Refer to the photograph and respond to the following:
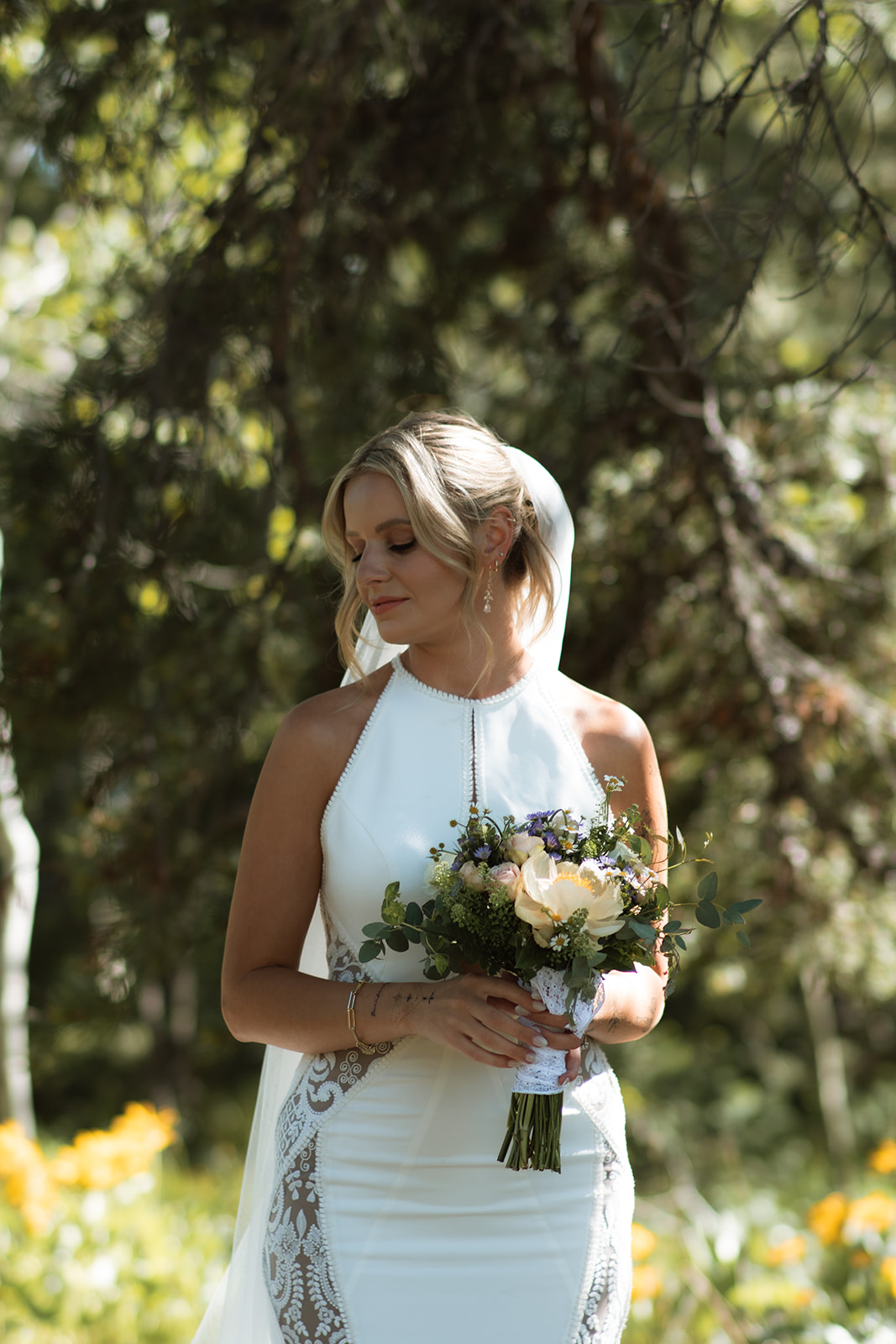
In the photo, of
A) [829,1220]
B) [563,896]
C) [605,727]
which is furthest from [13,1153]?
[563,896]

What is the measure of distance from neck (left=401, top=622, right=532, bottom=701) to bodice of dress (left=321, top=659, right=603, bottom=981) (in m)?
0.02

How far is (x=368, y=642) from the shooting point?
252 cm

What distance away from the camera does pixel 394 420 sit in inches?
146

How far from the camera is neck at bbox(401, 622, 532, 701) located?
2270mm

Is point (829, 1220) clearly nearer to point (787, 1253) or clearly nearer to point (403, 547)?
point (787, 1253)

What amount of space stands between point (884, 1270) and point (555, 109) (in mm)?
3668

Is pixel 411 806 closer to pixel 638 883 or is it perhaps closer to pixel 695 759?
pixel 638 883

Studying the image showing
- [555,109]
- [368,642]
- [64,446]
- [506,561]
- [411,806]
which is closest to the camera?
[411,806]

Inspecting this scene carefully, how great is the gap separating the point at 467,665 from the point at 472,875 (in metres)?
0.59

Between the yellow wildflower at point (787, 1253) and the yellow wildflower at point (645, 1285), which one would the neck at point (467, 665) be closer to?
the yellow wildflower at point (645, 1285)

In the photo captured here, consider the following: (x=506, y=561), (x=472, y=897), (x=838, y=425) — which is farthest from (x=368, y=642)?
(x=838, y=425)

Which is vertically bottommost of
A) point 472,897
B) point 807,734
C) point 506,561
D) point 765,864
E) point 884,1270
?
point 884,1270

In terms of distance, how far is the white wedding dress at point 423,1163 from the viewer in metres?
1.94

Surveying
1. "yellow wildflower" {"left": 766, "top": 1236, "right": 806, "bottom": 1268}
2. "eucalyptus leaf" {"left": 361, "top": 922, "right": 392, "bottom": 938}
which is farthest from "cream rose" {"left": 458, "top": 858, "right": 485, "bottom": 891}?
"yellow wildflower" {"left": 766, "top": 1236, "right": 806, "bottom": 1268}
